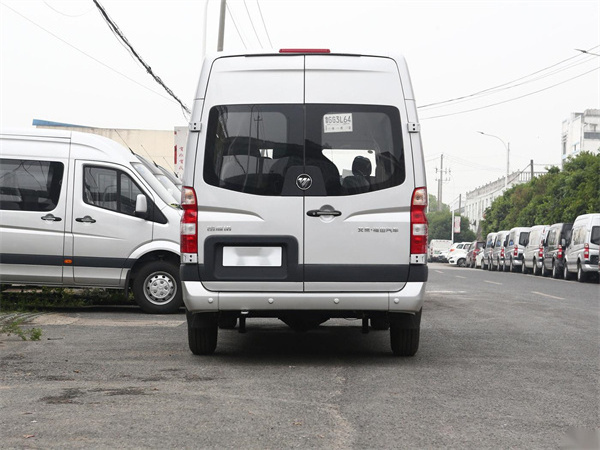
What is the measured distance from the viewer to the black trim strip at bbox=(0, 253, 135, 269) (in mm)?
12484

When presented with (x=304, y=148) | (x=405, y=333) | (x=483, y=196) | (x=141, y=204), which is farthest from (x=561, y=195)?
(x=483, y=196)

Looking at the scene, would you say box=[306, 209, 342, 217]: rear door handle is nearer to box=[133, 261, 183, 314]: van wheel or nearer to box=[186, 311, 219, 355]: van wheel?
box=[186, 311, 219, 355]: van wheel

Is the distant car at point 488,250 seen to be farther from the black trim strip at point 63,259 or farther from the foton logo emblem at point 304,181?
the foton logo emblem at point 304,181

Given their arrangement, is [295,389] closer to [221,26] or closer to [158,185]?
[158,185]

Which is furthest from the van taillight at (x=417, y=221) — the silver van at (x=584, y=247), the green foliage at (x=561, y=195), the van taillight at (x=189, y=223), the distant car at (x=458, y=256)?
the distant car at (x=458, y=256)

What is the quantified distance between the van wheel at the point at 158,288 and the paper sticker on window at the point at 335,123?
5.71 meters

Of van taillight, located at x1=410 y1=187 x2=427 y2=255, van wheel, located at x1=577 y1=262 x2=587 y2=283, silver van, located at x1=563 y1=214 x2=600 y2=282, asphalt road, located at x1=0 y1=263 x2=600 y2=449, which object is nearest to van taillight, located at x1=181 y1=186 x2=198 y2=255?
asphalt road, located at x1=0 y1=263 x2=600 y2=449

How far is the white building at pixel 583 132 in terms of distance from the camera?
92688 millimetres

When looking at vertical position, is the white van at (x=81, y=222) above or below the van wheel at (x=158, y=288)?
above

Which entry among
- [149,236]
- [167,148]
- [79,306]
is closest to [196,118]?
[149,236]

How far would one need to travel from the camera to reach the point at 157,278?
12570 mm

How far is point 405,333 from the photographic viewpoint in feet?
25.9

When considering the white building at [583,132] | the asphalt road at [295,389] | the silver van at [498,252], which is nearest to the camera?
the asphalt road at [295,389]

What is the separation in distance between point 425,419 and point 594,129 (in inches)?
3735
